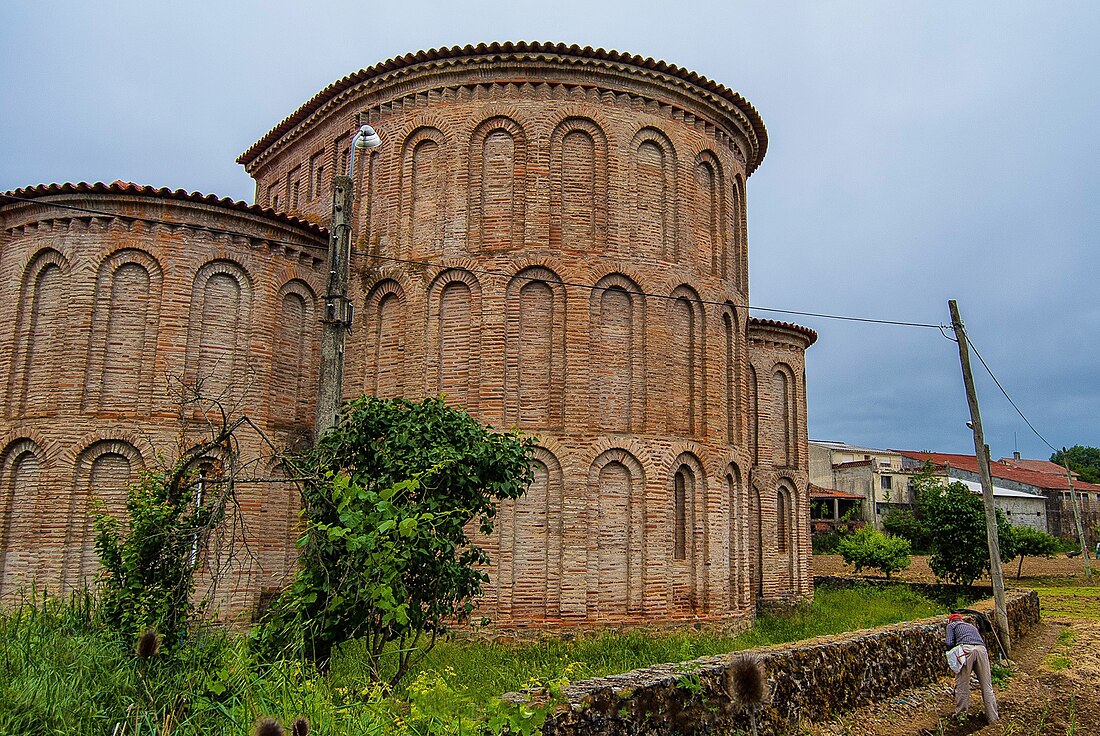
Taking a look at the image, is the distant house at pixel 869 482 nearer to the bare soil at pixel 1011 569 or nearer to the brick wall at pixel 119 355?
the bare soil at pixel 1011 569

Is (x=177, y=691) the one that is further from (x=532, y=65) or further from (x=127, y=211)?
(x=532, y=65)

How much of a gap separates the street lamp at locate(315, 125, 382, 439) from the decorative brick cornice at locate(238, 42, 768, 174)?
22.4 feet

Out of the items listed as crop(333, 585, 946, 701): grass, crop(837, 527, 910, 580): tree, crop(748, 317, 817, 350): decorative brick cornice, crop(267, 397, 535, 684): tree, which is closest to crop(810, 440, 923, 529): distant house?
crop(837, 527, 910, 580): tree

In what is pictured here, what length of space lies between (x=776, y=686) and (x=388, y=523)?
5.42 m

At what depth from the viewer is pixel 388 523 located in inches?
261

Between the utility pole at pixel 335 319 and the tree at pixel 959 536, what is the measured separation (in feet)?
65.2

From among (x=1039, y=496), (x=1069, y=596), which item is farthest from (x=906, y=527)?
(x=1039, y=496)

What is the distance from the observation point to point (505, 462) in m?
8.93

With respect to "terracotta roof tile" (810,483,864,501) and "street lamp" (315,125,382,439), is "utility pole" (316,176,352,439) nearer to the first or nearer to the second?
"street lamp" (315,125,382,439)

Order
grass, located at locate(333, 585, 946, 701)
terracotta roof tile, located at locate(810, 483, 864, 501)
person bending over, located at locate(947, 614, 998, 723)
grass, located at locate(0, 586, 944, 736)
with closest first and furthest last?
grass, located at locate(0, 586, 944, 736), grass, located at locate(333, 585, 946, 701), person bending over, located at locate(947, 614, 998, 723), terracotta roof tile, located at locate(810, 483, 864, 501)

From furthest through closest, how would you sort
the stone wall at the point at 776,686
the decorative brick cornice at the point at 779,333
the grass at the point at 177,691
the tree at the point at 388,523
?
the decorative brick cornice at the point at 779,333 → the stone wall at the point at 776,686 → the tree at the point at 388,523 → the grass at the point at 177,691

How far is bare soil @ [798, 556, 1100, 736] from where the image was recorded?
10148mm

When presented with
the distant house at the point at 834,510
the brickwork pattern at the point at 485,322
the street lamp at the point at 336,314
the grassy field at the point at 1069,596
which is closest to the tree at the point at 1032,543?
the grassy field at the point at 1069,596

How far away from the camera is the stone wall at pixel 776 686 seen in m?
7.60
